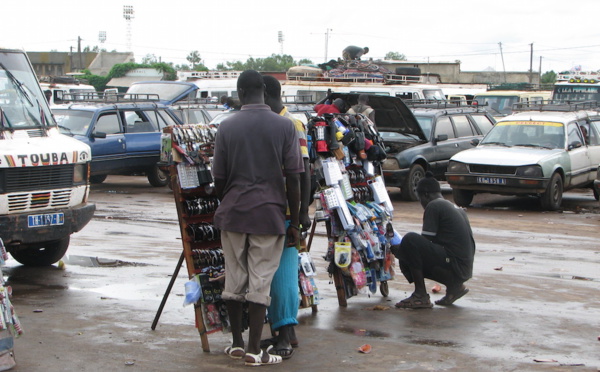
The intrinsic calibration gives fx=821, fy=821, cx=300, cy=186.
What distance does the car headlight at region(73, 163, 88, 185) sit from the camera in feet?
27.8

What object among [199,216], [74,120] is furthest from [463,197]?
[199,216]

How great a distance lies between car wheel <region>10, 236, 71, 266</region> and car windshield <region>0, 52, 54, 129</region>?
4.44 feet

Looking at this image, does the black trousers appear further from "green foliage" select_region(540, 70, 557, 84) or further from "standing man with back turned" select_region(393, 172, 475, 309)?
"green foliage" select_region(540, 70, 557, 84)

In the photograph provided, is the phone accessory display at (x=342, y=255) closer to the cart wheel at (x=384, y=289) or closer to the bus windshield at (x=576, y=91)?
the cart wheel at (x=384, y=289)

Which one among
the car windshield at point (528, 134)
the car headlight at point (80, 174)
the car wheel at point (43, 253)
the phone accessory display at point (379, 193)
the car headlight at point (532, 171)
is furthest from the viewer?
the car windshield at point (528, 134)

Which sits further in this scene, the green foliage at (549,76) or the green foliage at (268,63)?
the green foliage at (549,76)

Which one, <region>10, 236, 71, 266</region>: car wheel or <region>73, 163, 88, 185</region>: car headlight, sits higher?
<region>73, 163, 88, 185</region>: car headlight

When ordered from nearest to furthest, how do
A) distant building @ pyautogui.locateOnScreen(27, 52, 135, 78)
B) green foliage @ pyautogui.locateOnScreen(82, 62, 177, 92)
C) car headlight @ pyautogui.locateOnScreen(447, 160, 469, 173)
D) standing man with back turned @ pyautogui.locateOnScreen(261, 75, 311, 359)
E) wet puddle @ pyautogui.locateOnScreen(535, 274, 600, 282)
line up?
standing man with back turned @ pyautogui.locateOnScreen(261, 75, 311, 359) < wet puddle @ pyautogui.locateOnScreen(535, 274, 600, 282) < car headlight @ pyautogui.locateOnScreen(447, 160, 469, 173) < green foliage @ pyautogui.locateOnScreen(82, 62, 177, 92) < distant building @ pyautogui.locateOnScreen(27, 52, 135, 78)

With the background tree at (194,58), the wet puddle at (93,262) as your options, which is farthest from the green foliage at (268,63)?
the wet puddle at (93,262)

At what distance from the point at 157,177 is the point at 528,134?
27.6ft

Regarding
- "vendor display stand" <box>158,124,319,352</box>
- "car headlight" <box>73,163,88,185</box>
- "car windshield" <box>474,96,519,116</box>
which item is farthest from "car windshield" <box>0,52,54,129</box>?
"car windshield" <box>474,96,519,116</box>

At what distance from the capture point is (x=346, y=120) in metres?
7.47

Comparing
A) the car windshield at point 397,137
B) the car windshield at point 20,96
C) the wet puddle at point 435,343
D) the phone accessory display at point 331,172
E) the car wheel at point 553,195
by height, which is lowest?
the car wheel at point 553,195

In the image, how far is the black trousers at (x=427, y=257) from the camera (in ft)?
23.5
